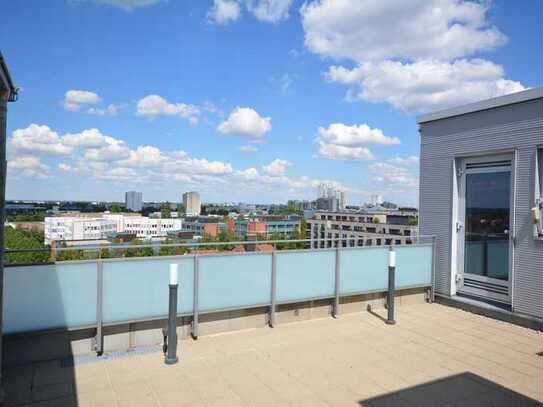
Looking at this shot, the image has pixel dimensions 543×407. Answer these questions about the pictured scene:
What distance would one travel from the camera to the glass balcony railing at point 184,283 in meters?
4.14

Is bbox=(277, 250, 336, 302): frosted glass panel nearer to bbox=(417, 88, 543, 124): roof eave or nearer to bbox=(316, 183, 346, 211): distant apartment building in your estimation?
bbox=(417, 88, 543, 124): roof eave

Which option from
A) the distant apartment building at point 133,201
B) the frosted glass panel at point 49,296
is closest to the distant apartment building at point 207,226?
the distant apartment building at point 133,201

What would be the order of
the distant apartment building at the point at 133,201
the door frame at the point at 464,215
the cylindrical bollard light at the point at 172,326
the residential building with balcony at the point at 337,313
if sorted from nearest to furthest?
the residential building with balcony at the point at 337,313, the cylindrical bollard light at the point at 172,326, the door frame at the point at 464,215, the distant apartment building at the point at 133,201

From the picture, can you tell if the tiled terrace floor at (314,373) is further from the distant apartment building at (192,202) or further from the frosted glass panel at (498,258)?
the distant apartment building at (192,202)

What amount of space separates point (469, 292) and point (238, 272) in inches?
175

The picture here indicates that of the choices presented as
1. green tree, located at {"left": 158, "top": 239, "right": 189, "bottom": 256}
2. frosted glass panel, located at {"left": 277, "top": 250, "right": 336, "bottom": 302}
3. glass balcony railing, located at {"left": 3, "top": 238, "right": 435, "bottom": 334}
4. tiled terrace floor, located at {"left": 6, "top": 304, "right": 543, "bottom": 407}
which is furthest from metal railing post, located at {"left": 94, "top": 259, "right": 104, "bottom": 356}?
frosted glass panel, located at {"left": 277, "top": 250, "right": 336, "bottom": 302}

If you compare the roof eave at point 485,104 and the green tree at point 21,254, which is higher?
the roof eave at point 485,104

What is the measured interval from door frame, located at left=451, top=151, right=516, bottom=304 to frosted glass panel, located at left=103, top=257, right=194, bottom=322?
502 cm

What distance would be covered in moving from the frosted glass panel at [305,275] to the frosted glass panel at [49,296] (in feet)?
8.43

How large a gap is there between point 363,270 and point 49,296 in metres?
4.60

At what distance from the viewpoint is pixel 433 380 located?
3.80 metres

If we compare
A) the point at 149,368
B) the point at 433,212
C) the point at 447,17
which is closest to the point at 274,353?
the point at 149,368

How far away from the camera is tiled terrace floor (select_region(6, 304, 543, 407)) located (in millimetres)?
3389

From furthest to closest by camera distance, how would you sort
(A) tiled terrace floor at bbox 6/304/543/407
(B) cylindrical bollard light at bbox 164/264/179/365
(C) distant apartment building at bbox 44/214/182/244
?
(C) distant apartment building at bbox 44/214/182/244
(B) cylindrical bollard light at bbox 164/264/179/365
(A) tiled terrace floor at bbox 6/304/543/407
